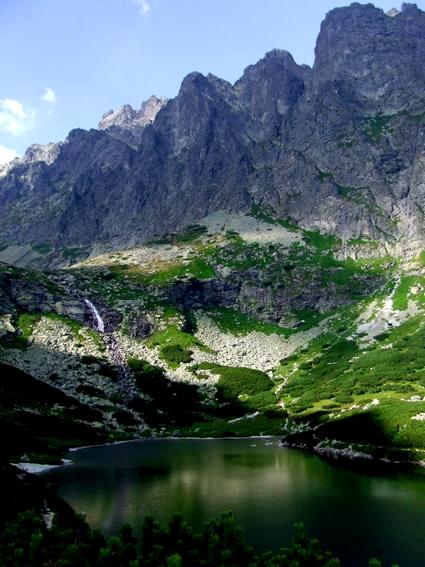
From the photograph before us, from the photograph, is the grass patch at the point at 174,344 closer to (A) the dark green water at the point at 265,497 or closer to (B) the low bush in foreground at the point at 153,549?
(A) the dark green water at the point at 265,497

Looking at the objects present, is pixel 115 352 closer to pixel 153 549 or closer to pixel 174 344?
pixel 174 344

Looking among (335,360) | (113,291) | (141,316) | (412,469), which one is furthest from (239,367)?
(412,469)

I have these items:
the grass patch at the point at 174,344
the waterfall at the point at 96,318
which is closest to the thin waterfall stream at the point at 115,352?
the waterfall at the point at 96,318

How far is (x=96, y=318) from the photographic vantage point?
159250mm

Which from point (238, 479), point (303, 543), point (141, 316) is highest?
point (141, 316)

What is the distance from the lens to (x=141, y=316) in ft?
541

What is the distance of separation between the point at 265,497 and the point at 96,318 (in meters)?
120

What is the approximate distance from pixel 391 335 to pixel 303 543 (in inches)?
5041

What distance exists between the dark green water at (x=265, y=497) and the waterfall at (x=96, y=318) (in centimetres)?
8150

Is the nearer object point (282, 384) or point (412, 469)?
point (412, 469)

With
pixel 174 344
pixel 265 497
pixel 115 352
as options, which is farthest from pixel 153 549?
pixel 174 344

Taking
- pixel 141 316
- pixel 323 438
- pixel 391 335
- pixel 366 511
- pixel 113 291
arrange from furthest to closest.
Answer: pixel 113 291 → pixel 141 316 → pixel 391 335 → pixel 323 438 → pixel 366 511

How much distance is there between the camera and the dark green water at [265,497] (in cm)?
3484

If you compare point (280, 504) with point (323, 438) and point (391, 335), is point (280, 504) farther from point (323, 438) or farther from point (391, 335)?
point (391, 335)
